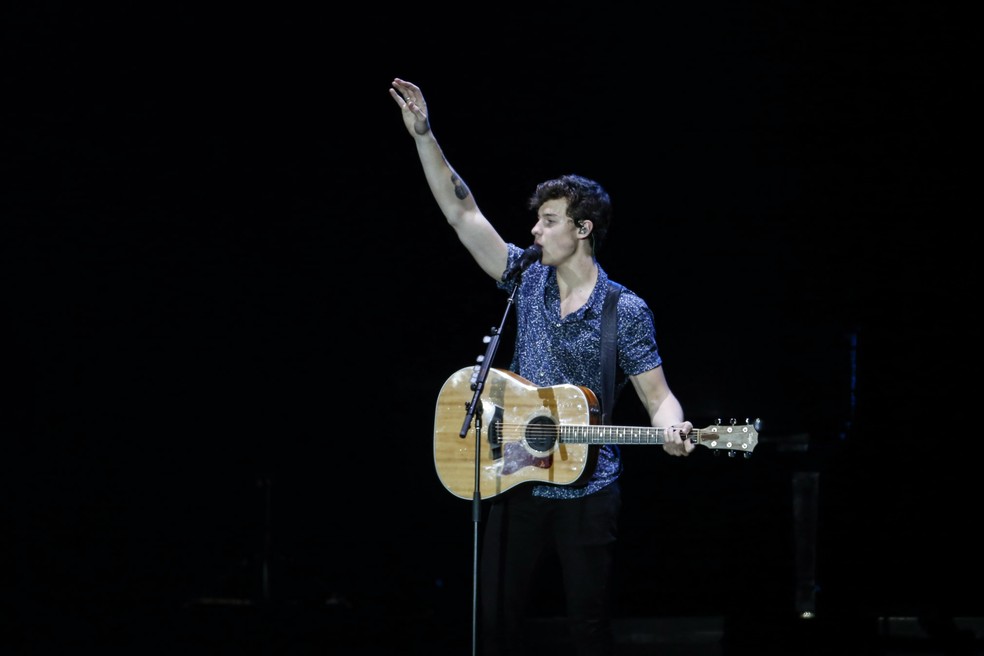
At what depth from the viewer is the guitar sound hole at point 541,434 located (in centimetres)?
362

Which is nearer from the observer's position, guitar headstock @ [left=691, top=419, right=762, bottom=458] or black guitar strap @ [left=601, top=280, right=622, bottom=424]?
guitar headstock @ [left=691, top=419, right=762, bottom=458]

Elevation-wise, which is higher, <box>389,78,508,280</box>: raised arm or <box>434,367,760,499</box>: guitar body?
<box>389,78,508,280</box>: raised arm

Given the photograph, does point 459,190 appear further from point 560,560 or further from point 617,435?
point 560,560

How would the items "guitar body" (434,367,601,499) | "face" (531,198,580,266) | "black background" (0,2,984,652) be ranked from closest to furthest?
"guitar body" (434,367,601,499) → "face" (531,198,580,266) → "black background" (0,2,984,652)

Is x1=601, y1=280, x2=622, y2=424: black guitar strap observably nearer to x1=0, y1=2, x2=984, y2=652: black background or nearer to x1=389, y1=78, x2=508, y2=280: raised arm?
x1=389, y1=78, x2=508, y2=280: raised arm

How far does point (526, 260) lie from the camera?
12.3 feet

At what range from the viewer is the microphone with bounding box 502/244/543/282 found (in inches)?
148

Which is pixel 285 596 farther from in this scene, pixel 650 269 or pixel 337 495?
pixel 650 269

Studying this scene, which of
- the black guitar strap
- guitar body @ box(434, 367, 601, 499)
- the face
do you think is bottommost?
guitar body @ box(434, 367, 601, 499)

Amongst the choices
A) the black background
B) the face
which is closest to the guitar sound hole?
the face

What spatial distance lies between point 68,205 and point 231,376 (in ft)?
4.81

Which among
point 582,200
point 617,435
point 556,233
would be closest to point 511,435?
point 617,435

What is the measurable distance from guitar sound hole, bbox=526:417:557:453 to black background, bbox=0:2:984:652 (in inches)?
91.7

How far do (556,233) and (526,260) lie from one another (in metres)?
0.17
